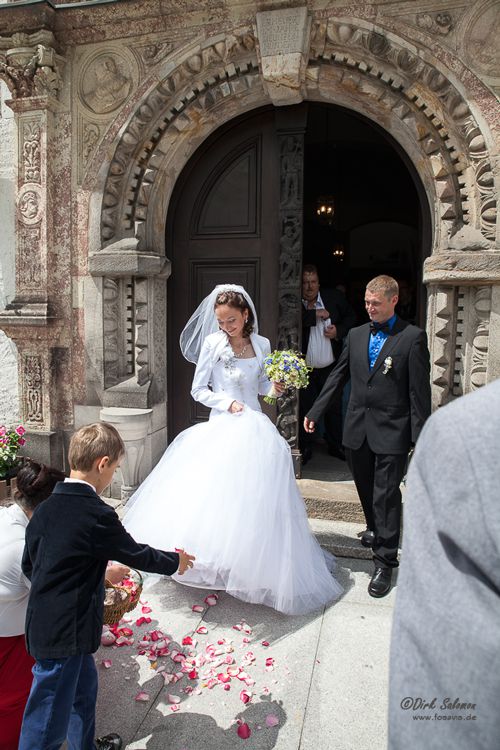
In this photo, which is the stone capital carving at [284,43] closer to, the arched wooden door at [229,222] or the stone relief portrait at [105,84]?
the arched wooden door at [229,222]

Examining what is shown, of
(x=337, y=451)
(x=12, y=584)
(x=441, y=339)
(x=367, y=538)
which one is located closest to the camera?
(x=12, y=584)

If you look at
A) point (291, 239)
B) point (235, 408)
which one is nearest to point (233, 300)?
point (235, 408)

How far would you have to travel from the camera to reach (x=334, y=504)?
4.52 metres

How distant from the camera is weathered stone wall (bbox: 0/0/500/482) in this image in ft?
13.5

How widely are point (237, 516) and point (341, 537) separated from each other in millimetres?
1344

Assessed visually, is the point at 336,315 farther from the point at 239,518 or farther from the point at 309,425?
the point at 239,518

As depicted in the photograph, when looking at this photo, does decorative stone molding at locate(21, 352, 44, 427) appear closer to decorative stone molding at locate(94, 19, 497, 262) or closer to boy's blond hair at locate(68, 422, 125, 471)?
decorative stone molding at locate(94, 19, 497, 262)

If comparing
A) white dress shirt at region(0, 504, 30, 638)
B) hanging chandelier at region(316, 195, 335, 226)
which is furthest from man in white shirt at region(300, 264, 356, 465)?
hanging chandelier at region(316, 195, 335, 226)

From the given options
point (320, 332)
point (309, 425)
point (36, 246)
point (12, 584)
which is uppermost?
point (36, 246)

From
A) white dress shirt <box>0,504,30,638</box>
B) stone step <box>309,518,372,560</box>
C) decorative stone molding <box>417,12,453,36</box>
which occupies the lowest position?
stone step <box>309,518,372,560</box>

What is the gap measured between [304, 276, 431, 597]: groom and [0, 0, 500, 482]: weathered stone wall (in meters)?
0.96

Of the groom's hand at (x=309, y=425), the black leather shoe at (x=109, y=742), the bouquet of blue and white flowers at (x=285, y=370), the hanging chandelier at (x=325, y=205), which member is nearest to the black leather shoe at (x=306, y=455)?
the groom's hand at (x=309, y=425)

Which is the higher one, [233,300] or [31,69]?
[31,69]

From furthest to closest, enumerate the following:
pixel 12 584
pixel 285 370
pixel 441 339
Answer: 1. pixel 441 339
2. pixel 285 370
3. pixel 12 584
